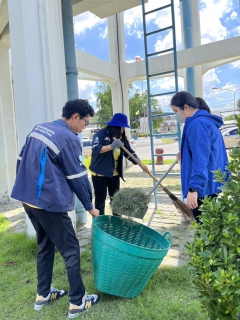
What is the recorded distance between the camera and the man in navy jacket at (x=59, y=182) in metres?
2.04

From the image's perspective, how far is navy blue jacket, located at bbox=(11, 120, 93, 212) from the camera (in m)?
2.04

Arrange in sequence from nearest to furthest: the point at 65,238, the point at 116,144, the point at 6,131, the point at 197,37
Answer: the point at 65,238 → the point at 116,144 → the point at 6,131 → the point at 197,37

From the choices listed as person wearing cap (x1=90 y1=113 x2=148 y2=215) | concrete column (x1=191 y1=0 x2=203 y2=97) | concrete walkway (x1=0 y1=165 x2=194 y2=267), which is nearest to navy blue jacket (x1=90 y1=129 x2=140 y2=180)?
person wearing cap (x1=90 y1=113 x2=148 y2=215)

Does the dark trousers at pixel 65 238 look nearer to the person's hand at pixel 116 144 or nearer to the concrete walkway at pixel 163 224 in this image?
the concrete walkway at pixel 163 224

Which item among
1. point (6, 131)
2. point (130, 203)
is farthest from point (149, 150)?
point (130, 203)

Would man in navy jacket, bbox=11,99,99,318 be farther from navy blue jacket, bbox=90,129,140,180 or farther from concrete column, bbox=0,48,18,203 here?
concrete column, bbox=0,48,18,203

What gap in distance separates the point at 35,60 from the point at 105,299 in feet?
8.89

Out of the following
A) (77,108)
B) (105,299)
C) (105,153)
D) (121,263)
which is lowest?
(105,299)

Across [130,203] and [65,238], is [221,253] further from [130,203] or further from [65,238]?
[130,203]

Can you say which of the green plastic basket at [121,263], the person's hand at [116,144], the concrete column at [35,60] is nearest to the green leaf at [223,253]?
the green plastic basket at [121,263]

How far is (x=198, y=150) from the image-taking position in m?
2.26

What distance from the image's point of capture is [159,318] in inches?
83.4

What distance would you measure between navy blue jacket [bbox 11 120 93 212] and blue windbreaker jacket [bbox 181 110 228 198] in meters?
0.89

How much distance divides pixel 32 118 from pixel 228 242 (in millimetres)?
2761
